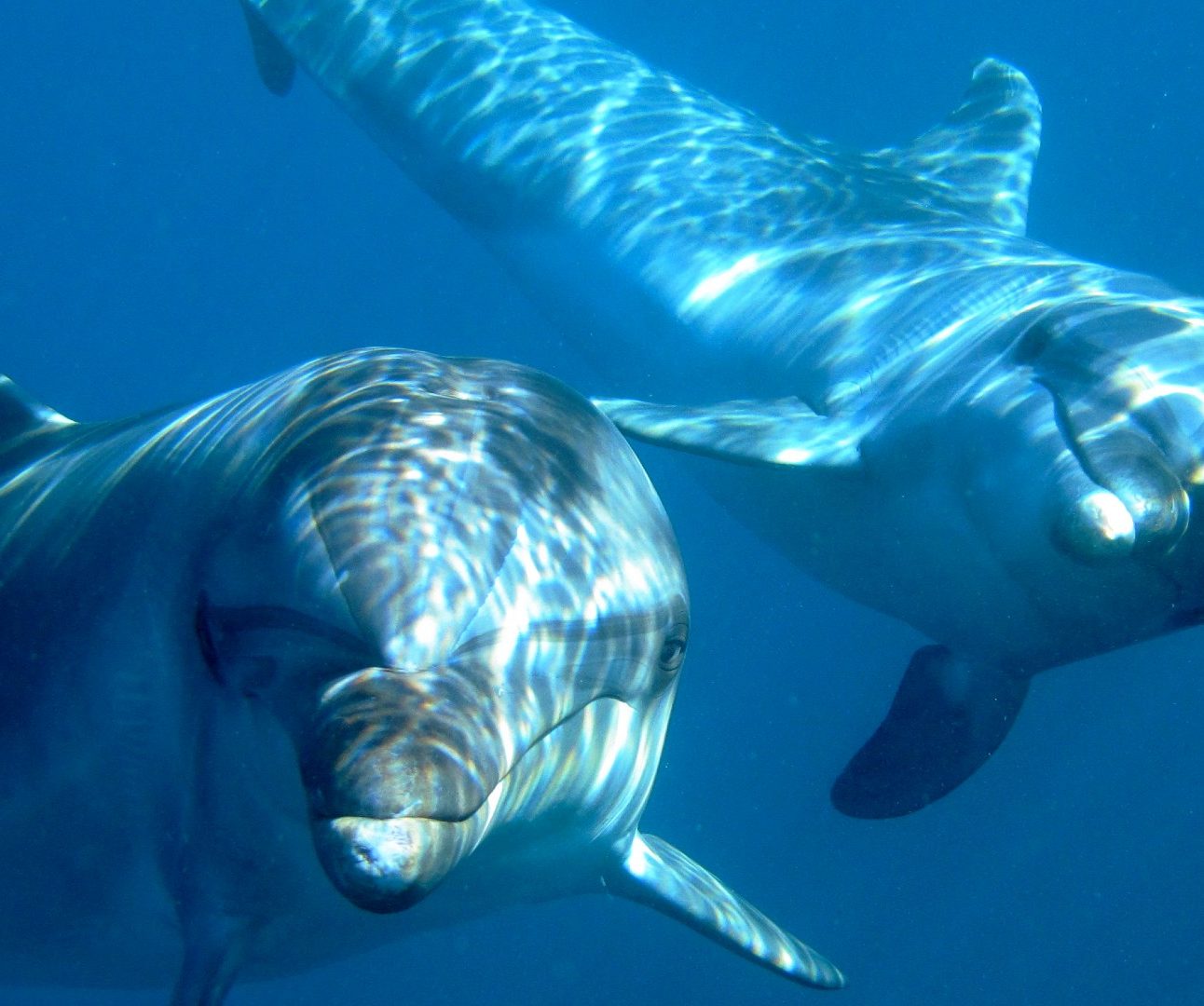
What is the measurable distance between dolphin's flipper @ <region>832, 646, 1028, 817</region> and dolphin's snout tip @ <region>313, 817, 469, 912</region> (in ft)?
17.4

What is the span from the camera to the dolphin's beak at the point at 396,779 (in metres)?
2.06

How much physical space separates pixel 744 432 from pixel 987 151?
209 inches

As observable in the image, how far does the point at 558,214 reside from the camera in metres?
8.69

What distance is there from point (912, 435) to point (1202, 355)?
1.43 m

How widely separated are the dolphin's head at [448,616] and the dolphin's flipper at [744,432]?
91.7 inches

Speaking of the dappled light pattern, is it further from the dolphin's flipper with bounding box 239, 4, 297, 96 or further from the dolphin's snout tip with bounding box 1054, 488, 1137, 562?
the dolphin's flipper with bounding box 239, 4, 297, 96

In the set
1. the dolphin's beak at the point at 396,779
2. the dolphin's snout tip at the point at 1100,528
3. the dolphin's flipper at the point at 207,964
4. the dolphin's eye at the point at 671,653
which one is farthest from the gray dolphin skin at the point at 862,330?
the dolphin's flipper at the point at 207,964

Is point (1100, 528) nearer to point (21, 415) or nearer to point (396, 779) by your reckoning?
point (396, 779)

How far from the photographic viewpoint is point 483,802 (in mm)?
2289

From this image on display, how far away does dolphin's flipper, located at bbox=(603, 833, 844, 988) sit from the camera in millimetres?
4879

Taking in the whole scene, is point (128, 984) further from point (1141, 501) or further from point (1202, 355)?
point (1202, 355)

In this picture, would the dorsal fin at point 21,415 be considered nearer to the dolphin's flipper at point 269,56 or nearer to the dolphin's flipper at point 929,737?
the dolphin's flipper at point 929,737

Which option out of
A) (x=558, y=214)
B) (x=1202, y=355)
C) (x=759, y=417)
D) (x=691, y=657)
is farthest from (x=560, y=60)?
(x=691, y=657)

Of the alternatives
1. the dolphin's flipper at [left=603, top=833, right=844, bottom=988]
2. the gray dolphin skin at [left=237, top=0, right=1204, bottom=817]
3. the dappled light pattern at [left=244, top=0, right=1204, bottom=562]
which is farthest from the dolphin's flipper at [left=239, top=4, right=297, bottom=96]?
the dolphin's flipper at [left=603, top=833, right=844, bottom=988]
